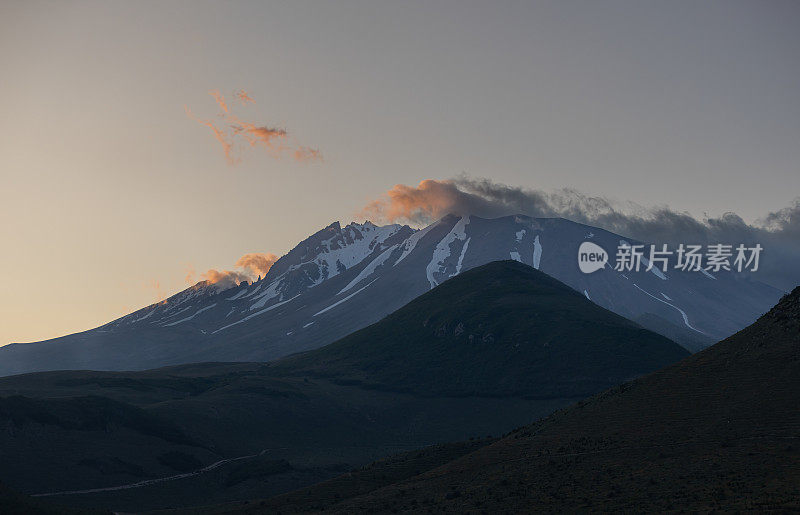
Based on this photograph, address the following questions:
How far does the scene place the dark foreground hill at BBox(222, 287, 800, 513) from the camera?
7119 centimetres

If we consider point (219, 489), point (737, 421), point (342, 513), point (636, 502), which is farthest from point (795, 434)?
point (219, 489)

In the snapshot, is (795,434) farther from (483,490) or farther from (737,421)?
(483,490)

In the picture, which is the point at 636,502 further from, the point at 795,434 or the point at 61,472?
the point at 61,472

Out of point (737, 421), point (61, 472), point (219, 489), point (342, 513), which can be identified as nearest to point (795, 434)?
point (737, 421)

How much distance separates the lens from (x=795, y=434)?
77.1m

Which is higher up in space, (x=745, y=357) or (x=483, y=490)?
(x=745, y=357)

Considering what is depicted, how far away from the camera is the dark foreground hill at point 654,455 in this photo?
234 feet

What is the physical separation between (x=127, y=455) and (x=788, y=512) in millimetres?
135660

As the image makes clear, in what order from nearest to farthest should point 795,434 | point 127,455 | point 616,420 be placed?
point 795,434 → point 616,420 → point 127,455

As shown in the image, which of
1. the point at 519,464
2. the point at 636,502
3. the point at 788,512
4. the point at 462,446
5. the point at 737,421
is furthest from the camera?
the point at 462,446

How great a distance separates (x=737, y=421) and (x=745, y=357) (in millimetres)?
16608

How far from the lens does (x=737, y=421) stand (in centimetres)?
8444

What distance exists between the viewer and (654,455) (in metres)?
82.3

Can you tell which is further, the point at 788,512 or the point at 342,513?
the point at 342,513
